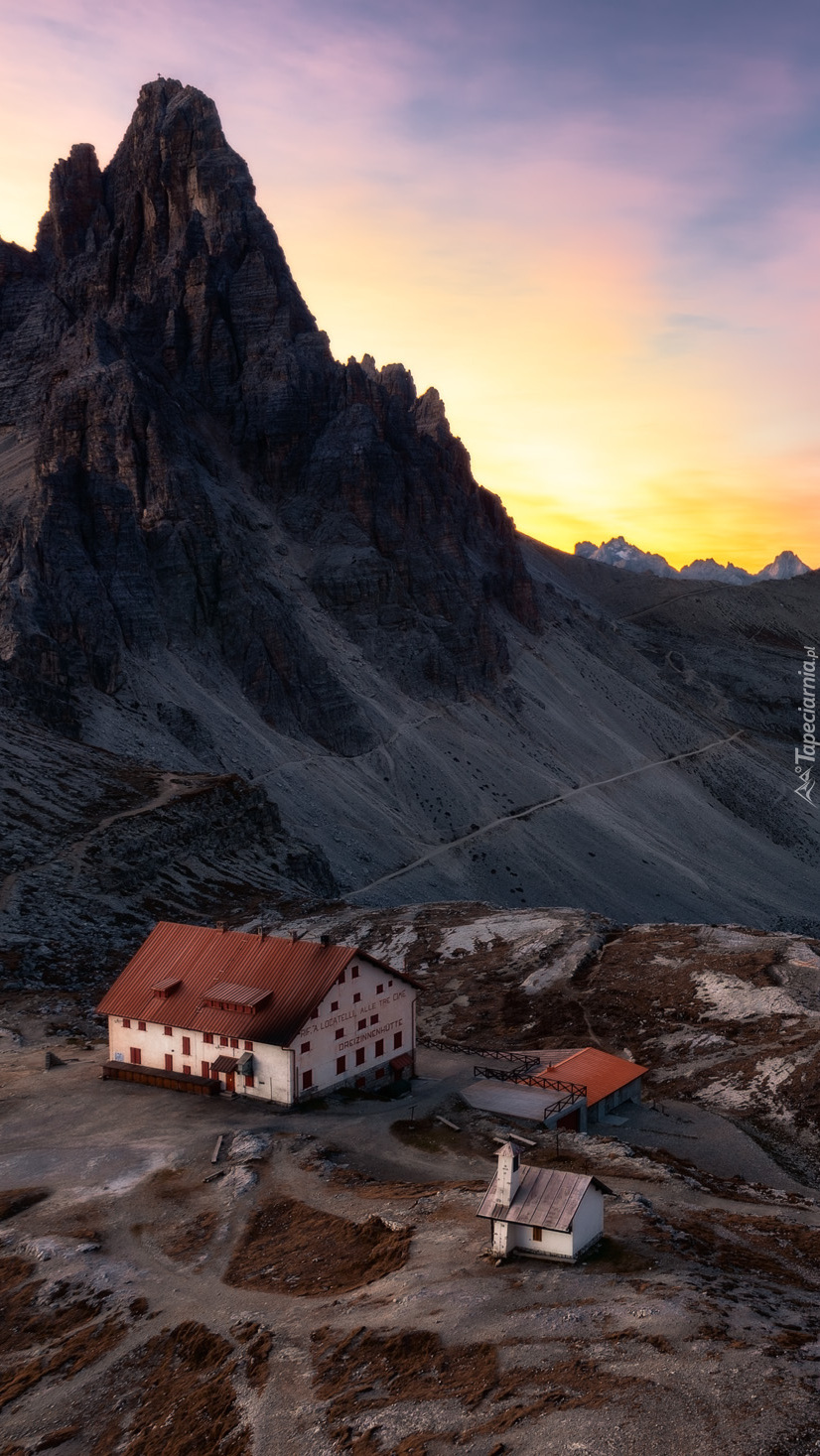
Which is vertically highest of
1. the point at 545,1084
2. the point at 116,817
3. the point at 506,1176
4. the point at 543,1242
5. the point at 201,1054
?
the point at 116,817

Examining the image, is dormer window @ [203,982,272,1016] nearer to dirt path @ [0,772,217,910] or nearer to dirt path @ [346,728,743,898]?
dirt path @ [0,772,217,910]

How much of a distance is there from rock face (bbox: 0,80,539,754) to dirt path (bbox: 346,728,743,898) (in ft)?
60.5

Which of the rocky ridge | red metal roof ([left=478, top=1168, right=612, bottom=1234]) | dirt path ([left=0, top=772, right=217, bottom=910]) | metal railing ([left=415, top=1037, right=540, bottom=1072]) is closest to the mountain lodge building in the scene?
metal railing ([left=415, top=1037, right=540, bottom=1072])

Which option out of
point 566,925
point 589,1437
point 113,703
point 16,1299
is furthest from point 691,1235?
point 113,703

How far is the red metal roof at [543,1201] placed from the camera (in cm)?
2669

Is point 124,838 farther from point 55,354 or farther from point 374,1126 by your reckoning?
point 55,354

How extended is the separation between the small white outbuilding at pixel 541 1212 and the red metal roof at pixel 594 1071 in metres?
16.9

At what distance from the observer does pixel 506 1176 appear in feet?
90.5

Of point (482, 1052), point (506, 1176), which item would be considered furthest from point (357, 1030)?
point (506, 1176)

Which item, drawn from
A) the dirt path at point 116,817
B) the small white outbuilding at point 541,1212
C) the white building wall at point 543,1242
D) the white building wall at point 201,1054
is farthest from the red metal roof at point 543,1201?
the dirt path at point 116,817

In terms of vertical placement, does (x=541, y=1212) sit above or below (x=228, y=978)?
below

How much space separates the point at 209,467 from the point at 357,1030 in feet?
385

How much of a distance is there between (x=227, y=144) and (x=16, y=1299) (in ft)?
546

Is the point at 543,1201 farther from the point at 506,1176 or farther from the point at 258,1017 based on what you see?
the point at 258,1017
